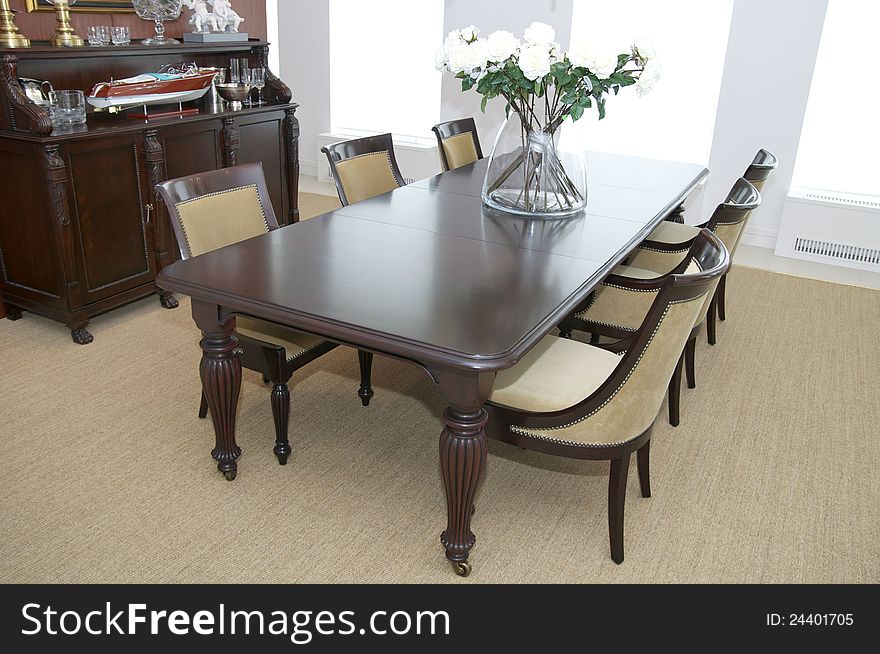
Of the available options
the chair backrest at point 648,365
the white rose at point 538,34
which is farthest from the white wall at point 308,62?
the chair backrest at point 648,365

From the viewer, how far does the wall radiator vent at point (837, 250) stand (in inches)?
187

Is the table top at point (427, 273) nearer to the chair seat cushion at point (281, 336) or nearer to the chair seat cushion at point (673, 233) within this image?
the chair seat cushion at point (281, 336)

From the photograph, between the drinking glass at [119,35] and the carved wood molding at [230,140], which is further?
the carved wood molding at [230,140]

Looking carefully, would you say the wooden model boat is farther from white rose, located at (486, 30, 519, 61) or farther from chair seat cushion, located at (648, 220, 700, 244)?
chair seat cushion, located at (648, 220, 700, 244)

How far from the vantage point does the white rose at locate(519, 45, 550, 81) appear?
2490 millimetres

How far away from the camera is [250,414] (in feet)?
9.37

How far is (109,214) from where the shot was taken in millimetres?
3500

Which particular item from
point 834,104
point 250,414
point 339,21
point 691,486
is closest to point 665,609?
point 691,486

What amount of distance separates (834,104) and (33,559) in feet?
16.0

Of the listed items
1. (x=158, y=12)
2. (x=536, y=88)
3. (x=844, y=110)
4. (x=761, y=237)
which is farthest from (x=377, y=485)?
(x=844, y=110)

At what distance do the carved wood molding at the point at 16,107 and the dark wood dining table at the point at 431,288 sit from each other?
131 centimetres

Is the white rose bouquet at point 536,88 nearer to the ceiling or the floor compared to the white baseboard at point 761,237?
nearer to the ceiling

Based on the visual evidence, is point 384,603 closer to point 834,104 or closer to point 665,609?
point 665,609

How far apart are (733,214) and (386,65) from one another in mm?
4269
